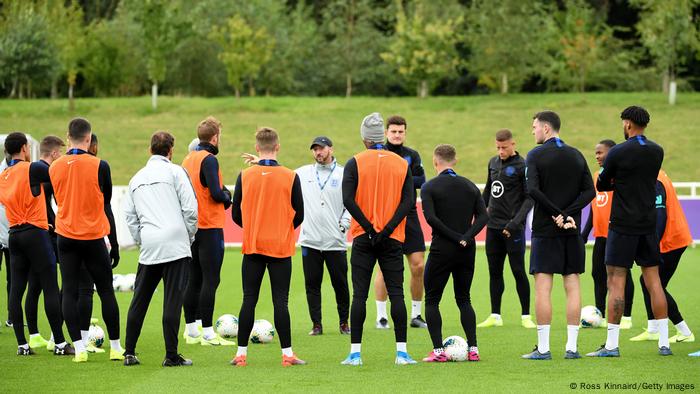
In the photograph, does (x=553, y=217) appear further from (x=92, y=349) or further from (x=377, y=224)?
(x=92, y=349)

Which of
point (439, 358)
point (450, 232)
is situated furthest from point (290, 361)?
point (450, 232)

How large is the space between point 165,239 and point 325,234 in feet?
8.98

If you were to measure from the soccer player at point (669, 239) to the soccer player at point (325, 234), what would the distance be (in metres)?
3.06

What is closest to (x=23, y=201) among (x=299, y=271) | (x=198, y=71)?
(x=299, y=271)

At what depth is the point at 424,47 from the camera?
4684 cm

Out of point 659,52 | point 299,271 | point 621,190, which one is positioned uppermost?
point 659,52

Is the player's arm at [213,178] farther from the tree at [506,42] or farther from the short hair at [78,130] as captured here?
the tree at [506,42]

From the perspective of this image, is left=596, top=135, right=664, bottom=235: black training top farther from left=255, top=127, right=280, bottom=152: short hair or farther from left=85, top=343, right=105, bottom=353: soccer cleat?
left=85, top=343, right=105, bottom=353: soccer cleat

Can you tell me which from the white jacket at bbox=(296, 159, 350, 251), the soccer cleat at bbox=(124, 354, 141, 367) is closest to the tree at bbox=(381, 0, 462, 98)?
the white jacket at bbox=(296, 159, 350, 251)

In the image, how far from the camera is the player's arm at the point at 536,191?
8.82 meters

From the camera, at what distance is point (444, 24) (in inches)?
1900

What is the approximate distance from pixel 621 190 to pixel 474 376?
87.6 inches

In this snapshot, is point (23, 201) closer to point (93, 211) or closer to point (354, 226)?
point (93, 211)

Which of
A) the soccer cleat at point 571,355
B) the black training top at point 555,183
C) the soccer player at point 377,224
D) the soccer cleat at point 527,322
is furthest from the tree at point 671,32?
the soccer player at point 377,224
